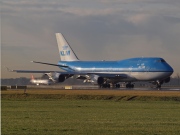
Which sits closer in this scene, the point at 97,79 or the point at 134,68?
the point at 134,68

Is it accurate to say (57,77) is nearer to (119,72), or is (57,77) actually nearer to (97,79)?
(97,79)

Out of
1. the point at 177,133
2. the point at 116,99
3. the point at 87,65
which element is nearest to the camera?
the point at 177,133

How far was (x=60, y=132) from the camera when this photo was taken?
20.9 meters

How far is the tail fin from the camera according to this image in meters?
101

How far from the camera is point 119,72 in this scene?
8606 cm

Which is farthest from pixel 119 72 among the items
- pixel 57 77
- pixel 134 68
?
pixel 57 77

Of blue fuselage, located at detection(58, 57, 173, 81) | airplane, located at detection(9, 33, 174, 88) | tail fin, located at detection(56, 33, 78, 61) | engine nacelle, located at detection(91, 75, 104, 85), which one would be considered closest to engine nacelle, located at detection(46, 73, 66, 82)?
airplane, located at detection(9, 33, 174, 88)

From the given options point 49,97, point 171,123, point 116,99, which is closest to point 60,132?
point 171,123

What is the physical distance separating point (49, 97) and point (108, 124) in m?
32.9

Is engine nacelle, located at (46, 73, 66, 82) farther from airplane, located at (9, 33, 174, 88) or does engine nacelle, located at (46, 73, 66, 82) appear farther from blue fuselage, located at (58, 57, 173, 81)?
blue fuselage, located at (58, 57, 173, 81)

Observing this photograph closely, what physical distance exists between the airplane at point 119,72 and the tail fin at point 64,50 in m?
5.22

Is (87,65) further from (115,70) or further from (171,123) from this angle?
(171,123)

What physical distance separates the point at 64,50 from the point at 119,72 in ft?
64.8

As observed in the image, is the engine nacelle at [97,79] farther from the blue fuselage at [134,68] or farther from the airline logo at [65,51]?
the airline logo at [65,51]
